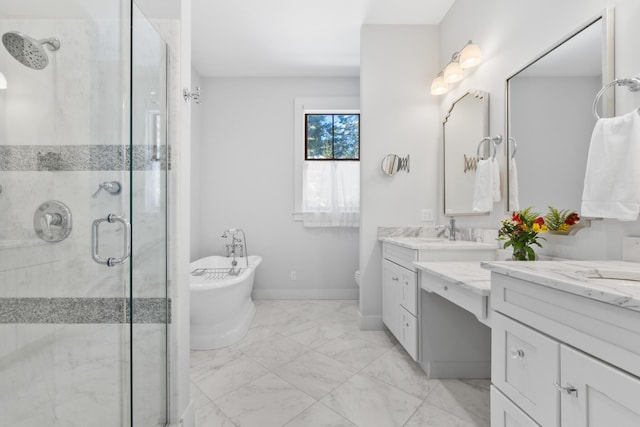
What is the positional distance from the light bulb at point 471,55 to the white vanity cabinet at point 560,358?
1.76m

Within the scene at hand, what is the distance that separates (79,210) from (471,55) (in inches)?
98.9

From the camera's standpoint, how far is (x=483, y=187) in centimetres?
193

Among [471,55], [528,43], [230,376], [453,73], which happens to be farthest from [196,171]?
[528,43]

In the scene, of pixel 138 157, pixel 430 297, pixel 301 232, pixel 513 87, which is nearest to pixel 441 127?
pixel 513 87

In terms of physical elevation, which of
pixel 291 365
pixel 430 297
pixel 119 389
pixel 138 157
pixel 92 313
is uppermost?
pixel 138 157

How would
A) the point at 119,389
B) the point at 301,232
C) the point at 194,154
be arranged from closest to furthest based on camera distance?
1. the point at 119,389
2. the point at 194,154
3. the point at 301,232

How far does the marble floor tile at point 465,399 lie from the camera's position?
1.50 m

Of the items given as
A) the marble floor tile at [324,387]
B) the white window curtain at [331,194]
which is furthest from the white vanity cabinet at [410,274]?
the white window curtain at [331,194]

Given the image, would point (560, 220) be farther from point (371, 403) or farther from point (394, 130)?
point (394, 130)

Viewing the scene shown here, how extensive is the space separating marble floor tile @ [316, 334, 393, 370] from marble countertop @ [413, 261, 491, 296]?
85cm

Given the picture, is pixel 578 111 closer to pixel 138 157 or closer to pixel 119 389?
pixel 138 157

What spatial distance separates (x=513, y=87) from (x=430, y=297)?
54.9 inches

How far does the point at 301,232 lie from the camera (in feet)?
11.8

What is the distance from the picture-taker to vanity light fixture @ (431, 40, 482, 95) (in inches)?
81.0
